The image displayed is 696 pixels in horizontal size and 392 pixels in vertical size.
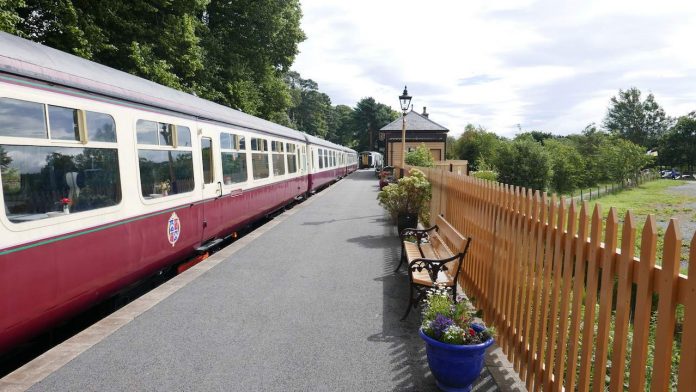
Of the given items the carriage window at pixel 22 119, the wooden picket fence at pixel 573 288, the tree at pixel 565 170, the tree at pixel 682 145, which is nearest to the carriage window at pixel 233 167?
the carriage window at pixel 22 119

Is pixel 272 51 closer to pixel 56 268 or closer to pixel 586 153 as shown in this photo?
pixel 56 268

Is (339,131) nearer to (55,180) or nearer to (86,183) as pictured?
(86,183)

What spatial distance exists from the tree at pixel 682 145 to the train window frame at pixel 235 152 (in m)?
82.0

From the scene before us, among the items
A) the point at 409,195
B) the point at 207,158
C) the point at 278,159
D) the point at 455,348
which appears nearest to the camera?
the point at 455,348

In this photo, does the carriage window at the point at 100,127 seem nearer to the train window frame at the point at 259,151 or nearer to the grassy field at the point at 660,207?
the train window frame at the point at 259,151

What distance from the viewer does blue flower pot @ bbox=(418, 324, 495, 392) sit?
10.4 feet

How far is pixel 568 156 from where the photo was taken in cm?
4319

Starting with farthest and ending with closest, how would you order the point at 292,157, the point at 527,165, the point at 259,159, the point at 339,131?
the point at 339,131
the point at 527,165
the point at 292,157
the point at 259,159

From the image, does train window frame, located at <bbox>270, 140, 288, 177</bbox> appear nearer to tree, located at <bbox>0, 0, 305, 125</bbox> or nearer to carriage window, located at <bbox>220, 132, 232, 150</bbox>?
carriage window, located at <bbox>220, 132, 232, 150</bbox>

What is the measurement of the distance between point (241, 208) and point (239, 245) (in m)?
0.86

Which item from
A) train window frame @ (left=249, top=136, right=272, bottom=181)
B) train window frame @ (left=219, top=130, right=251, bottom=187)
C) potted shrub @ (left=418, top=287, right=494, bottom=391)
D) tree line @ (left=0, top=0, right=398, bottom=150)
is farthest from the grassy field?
potted shrub @ (left=418, top=287, right=494, bottom=391)

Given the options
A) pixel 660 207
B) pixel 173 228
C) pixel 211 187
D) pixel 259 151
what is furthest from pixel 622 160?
pixel 173 228

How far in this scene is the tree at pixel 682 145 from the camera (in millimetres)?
68062

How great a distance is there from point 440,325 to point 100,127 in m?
3.99
